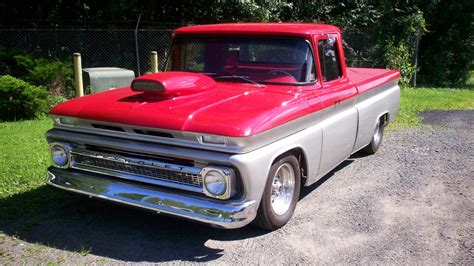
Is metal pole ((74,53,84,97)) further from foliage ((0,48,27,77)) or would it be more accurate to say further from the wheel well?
the wheel well

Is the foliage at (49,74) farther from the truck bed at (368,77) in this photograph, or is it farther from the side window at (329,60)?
the side window at (329,60)

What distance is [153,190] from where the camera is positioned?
384cm

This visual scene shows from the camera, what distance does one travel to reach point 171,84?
13.8ft

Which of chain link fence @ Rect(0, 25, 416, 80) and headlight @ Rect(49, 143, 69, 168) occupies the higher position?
→ chain link fence @ Rect(0, 25, 416, 80)

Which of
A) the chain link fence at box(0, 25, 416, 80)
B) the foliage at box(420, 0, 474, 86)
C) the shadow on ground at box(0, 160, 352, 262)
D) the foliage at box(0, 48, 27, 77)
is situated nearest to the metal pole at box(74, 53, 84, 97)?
the foliage at box(0, 48, 27, 77)

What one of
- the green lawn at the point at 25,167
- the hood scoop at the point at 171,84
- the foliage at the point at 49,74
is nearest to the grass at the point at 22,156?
the green lawn at the point at 25,167

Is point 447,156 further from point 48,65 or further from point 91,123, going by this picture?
point 48,65

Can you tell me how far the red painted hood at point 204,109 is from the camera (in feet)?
11.9

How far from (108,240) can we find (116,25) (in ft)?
32.9

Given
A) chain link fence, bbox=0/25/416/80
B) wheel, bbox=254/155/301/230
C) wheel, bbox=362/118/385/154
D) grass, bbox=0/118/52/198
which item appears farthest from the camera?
chain link fence, bbox=0/25/416/80

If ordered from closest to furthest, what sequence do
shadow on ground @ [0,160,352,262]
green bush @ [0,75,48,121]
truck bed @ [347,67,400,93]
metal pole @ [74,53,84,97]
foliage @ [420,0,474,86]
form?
shadow on ground @ [0,160,352,262] → truck bed @ [347,67,400,93] → green bush @ [0,75,48,121] → metal pole @ [74,53,84,97] → foliage @ [420,0,474,86]

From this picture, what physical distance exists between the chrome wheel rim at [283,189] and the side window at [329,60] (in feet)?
4.05

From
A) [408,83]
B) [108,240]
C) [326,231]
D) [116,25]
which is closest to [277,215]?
[326,231]

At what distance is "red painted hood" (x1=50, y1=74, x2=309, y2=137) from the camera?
363cm
